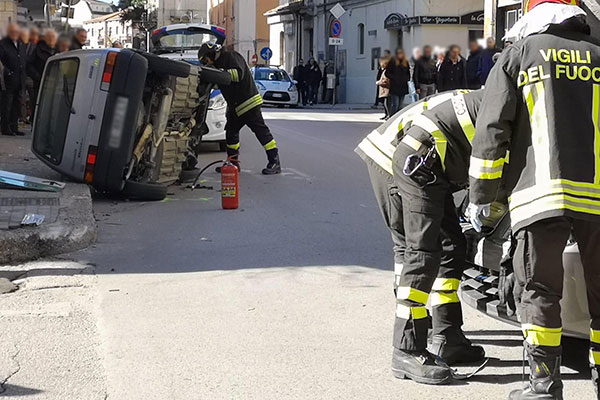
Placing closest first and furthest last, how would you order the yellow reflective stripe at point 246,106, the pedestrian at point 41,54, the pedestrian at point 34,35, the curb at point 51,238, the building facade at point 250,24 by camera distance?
the curb at point 51,238, the yellow reflective stripe at point 246,106, the pedestrian at point 41,54, the pedestrian at point 34,35, the building facade at point 250,24

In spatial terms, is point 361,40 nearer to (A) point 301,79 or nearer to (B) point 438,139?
(A) point 301,79

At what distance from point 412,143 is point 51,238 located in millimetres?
4043

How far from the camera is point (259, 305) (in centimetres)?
606

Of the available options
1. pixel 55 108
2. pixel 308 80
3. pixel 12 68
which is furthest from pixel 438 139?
pixel 308 80

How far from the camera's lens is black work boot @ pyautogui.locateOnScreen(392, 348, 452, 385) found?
454 cm

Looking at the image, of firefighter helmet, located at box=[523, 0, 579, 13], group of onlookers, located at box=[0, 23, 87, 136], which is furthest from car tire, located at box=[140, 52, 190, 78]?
group of onlookers, located at box=[0, 23, 87, 136]

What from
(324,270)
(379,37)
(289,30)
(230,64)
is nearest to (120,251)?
(324,270)

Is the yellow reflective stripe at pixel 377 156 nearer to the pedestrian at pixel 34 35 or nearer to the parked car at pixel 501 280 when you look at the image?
the parked car at pixel 501 280

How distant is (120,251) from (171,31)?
39.8ft

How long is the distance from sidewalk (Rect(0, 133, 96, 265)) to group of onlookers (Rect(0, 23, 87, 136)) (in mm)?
6644

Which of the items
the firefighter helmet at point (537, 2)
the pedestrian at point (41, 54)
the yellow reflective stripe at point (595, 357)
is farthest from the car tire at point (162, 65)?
the pedestrian at point (41, 54)

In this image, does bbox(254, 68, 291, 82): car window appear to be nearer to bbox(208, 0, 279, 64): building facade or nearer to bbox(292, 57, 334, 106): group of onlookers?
bbox(292, 57, 334, 106): group of onlookers

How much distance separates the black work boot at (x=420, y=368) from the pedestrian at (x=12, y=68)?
512 inches

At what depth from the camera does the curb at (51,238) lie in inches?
Result: 290
